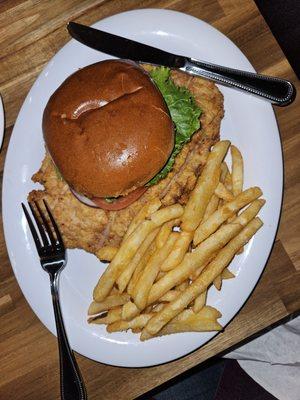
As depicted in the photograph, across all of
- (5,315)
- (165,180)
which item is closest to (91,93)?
(165,180)

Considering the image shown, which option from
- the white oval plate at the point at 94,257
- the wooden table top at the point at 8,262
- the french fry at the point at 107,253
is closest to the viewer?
the french fry at the point at 107,253

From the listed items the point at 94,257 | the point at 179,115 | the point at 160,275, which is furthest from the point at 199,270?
the point at 179,115

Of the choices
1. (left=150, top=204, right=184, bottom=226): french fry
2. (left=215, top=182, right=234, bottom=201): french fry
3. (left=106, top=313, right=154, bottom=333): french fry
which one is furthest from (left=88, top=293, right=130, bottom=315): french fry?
(left=215, top=182, right=234, bottom=201): french fry

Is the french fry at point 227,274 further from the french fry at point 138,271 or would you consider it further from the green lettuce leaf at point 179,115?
the green lettuce leaf at point 179,115

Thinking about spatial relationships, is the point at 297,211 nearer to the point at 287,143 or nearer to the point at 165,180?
the point at 287,143

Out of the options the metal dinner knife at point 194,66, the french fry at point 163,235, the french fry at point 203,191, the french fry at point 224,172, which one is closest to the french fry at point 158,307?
the french fry at point 163,235
